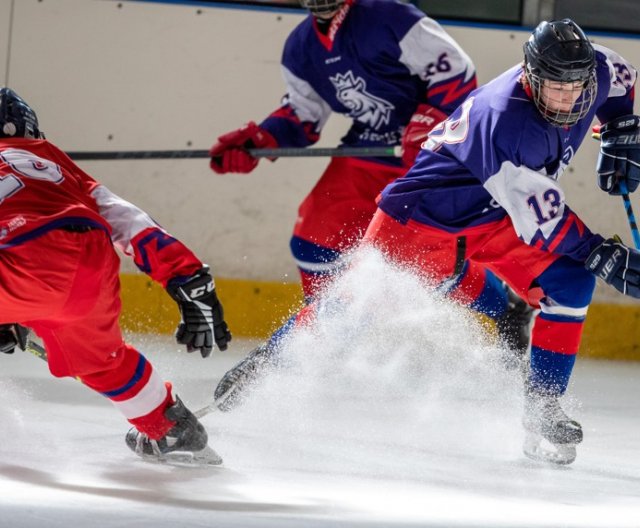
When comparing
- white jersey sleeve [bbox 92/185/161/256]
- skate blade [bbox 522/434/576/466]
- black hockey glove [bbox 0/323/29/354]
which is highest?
white jersey sleeve [bbox 92/185/161/256]

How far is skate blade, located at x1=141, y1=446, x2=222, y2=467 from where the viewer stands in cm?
281

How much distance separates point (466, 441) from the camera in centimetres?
321

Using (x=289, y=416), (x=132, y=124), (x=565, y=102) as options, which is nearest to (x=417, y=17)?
(x=565, y=102)

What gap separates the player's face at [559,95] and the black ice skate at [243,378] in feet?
3.32

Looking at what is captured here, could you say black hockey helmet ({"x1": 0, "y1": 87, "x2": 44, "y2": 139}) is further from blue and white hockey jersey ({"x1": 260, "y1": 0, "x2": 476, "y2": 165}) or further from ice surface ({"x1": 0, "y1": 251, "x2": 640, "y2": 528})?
blue and white hockey jersey ({"x1": 260, "y1": 0, "x2": 476, "y2": 165})

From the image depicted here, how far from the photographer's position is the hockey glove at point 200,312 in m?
2.68

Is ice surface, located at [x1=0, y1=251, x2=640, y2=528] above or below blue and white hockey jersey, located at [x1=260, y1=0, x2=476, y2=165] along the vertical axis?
below

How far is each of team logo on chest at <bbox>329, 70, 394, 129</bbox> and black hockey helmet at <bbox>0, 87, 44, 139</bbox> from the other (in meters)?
1.23

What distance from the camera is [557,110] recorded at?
112 inches

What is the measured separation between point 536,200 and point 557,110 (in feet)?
0.67

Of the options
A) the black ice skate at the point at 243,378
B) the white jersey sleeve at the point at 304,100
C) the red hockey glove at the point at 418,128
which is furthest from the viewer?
the white jersey sleeve at the point at 304,100

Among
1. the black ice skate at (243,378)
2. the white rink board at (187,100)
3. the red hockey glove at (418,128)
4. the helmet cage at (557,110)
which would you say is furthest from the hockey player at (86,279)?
the white rink board at (187,100)

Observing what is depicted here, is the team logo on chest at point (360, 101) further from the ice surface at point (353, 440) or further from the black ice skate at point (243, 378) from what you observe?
the black ice skate at point (243, 378)

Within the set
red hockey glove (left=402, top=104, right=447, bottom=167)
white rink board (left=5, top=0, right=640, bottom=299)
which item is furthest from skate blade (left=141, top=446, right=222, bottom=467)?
white rink board (left=5, top=0, right=640, bottom=299)
